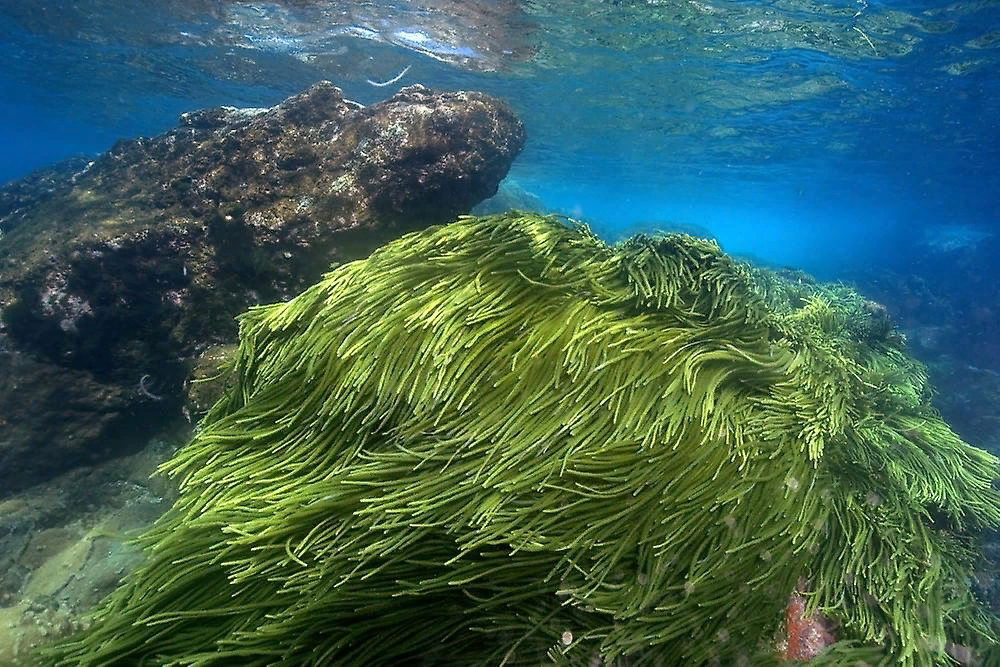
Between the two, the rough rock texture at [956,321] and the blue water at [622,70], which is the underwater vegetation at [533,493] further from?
the blue water at [622,70]

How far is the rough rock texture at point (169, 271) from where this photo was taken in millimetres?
5910

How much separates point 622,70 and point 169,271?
66.2 feet

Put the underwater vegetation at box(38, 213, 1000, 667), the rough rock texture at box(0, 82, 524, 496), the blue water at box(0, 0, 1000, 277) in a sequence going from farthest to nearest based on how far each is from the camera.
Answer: the blue water at box(0, 0, 1000, 277) → the rough rock texture at box(0, 82, 524, 496) → the underwater vegetation at box(38, 213, 1000, 667)

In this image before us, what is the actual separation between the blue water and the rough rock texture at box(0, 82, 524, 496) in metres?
12.8

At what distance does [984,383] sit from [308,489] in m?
20.3

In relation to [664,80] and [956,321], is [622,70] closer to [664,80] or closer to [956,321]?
[664,80]

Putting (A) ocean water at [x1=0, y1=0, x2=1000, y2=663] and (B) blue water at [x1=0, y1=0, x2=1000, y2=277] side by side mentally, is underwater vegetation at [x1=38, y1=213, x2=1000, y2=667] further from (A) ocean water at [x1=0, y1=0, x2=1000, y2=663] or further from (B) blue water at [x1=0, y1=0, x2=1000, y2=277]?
(B) blue water at [x1=0, y1=0, x2=1000, y2=277]

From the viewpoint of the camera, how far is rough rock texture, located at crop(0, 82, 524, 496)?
5910 millimetres

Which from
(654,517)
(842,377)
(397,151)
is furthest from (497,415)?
(397,151)

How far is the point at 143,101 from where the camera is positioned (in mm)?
33219

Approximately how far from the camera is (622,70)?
2116cm

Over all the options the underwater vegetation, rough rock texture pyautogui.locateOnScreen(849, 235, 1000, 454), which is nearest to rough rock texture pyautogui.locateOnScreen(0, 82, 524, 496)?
the underwater vegetation

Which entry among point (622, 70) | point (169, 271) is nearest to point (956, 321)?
point (622, 70)

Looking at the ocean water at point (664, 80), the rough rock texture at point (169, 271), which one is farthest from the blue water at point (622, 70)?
the rough rock texture at point (169, 271)
